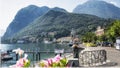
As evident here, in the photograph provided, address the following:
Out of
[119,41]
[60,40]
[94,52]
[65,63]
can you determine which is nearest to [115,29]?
[119,41]

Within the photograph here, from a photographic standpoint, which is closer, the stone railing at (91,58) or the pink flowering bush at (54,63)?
the pink flowering bush at (54,63)

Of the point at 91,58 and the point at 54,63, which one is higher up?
the point at 54,63

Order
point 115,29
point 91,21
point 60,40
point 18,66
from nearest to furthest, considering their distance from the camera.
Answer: point 18,66 → point 115,29 → point 60,40 → point 91,21

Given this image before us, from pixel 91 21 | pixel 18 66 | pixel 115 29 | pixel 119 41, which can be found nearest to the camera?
pixel 18 66

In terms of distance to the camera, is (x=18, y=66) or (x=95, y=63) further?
(x=95, y=63)

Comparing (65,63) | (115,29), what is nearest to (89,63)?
(65,63)

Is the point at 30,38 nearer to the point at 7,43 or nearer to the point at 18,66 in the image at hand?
the point at 7,43

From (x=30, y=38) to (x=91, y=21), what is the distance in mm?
35181

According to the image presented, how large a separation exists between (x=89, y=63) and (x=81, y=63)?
383 mm

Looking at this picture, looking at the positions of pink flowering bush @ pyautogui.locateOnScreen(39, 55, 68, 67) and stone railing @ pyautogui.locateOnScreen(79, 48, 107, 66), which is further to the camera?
stone railing @ pyautogui.locateOnScreen(79, 48, 107, 66)

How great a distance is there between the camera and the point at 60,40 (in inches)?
7077

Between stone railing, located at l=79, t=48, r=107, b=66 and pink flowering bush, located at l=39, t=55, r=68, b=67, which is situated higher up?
pink flowering bush, located at l=39, t=55, r=68, b=67

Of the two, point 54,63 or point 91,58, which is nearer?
point 54,63

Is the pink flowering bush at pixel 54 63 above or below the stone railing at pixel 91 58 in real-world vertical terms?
above
